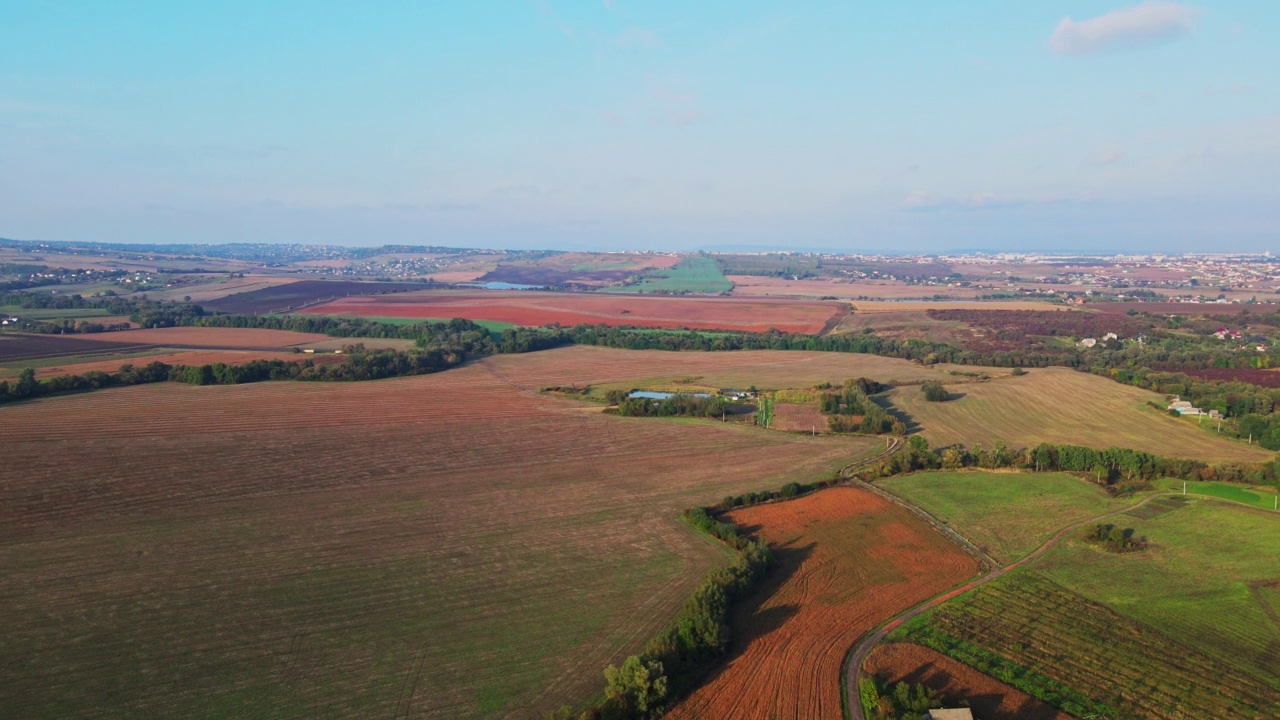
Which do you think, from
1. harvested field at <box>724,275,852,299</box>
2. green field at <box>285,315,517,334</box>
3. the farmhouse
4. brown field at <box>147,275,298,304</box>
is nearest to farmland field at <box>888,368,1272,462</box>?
the farmhouse

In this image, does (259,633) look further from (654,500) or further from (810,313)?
(810,313)

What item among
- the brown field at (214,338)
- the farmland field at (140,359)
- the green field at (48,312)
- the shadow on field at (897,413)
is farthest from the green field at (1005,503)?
the green field at (48,312)

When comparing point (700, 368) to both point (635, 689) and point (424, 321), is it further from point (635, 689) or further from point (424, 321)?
point (635, 689)

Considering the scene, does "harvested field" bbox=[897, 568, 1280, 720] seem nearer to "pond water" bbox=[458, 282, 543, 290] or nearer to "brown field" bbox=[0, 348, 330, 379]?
"brown field" bbox=[0, 348, 330, 379]

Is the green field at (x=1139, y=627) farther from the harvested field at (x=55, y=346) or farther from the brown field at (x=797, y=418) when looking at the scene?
the harvested field at (x=55, y=346)

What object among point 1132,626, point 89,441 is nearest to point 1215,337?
point 1132,626

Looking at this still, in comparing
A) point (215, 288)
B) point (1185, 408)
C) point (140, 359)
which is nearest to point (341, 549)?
point (140, 359)

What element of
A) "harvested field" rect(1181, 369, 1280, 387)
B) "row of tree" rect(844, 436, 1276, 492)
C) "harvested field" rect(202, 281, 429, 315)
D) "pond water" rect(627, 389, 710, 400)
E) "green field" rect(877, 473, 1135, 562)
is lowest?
"green field" rect(877, 473, 1135, 562)
